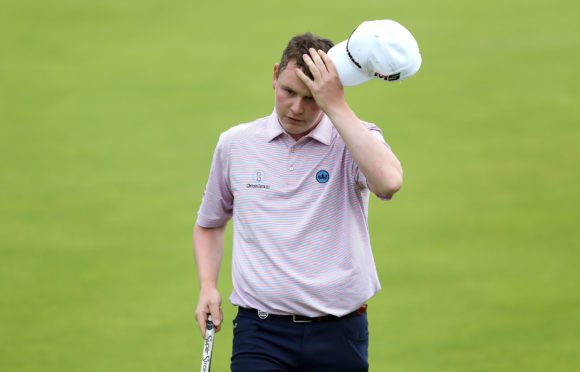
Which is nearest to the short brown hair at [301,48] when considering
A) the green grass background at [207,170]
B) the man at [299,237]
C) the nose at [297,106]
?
the man at [299,237]

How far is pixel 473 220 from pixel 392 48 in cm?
469

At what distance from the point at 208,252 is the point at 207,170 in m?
4.90

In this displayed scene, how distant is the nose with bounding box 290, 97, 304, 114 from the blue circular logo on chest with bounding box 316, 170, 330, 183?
209 millimetres

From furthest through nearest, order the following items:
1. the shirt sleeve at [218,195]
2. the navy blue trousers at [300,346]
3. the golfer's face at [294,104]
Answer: the shirt sleeve at [218,195]
the navy blue trousers at [300,346]
the golfer's face at [294,104]

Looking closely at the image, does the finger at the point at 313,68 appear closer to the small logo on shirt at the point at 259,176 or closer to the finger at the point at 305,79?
the finger at the point at 305,79

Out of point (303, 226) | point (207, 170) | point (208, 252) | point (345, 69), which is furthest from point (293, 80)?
point (207, 170)

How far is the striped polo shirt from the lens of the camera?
3.00 m

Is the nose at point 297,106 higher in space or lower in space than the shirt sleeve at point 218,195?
higher

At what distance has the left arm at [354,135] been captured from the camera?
276 centimetres

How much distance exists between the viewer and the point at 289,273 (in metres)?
2.99

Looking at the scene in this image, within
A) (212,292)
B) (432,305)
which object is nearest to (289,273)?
(212,292)

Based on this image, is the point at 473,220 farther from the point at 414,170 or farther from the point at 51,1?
the point at 51,1

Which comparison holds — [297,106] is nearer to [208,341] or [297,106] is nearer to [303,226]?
[303,226]

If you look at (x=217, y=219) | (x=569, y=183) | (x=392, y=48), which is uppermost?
(x=569, y=183)
